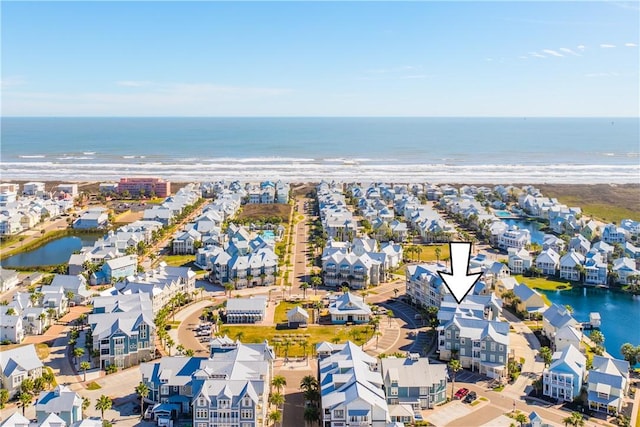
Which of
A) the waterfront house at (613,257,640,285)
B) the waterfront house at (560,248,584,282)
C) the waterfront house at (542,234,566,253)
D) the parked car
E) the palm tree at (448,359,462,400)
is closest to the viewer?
the parked car

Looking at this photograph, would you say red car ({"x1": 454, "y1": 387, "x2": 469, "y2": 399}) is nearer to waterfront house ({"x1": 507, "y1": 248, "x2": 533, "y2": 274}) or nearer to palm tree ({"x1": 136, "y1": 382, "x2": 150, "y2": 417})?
palm tree ({"x1": 136, "y1": 382, "x2": 150, "y2": 417})

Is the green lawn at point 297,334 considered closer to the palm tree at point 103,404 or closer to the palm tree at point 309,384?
the palm tree at point 309,384

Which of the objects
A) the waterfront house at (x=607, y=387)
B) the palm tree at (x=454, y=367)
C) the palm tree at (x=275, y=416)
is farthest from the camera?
the palm tree at (x=454, y=367)

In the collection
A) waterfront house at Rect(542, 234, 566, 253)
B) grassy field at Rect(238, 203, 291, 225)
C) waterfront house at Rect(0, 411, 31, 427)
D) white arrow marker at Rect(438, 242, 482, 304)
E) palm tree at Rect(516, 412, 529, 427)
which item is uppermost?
white arrow marker at Rect(438, 242, 482, 304)

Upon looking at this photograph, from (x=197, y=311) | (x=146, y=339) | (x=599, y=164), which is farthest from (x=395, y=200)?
(x=599, y=164)

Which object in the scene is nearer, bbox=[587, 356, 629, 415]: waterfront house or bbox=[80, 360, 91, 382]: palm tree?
bbox=[587, 356, 629, 415]: waterfront house

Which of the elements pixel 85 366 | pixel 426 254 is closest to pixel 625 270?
pixel 426 254

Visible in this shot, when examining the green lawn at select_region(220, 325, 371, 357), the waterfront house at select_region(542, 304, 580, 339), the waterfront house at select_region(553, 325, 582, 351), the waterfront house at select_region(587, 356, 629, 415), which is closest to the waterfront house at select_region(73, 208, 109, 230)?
the green lawn at select_region(220, 325, 371, 357)

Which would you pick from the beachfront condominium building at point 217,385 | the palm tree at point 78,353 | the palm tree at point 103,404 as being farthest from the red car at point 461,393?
the palm tree at point 78,353
